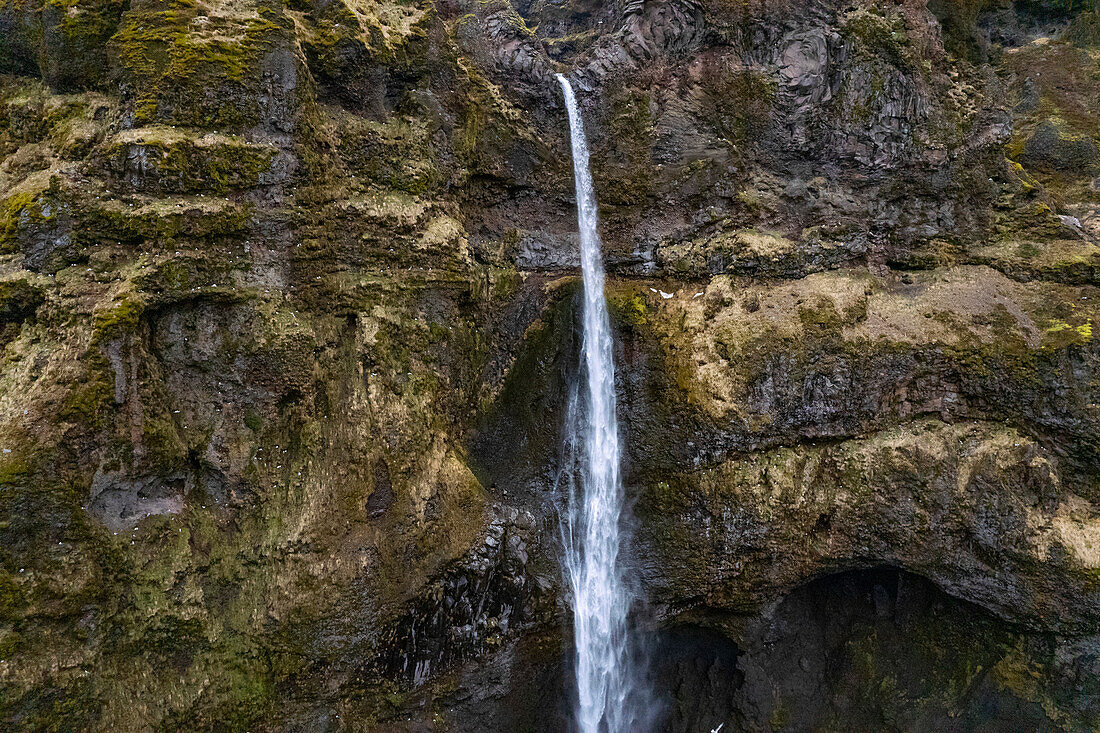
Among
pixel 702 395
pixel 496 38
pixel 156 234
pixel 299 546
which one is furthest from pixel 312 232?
pixel 702 395

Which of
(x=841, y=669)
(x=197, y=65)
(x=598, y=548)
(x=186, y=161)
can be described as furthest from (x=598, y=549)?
(x=197, y=65)

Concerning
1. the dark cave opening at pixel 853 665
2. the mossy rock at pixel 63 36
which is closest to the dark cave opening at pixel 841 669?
the dark cave opening at pixel 853 665

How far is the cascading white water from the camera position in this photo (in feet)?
31.1

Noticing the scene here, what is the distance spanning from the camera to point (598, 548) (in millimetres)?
9594

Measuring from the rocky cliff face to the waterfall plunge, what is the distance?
0.34 meters

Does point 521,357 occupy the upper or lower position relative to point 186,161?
lower

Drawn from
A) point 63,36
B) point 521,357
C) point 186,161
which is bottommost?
point 521,357

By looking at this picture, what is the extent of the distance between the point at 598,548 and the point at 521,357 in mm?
3169

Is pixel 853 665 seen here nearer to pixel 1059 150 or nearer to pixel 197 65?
pixel 1059 150

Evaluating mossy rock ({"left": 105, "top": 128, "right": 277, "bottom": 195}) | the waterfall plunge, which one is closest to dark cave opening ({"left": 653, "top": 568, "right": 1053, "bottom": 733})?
the waterfall plunge

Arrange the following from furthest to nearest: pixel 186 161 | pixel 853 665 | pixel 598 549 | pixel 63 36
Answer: pixel 853 665 < pixel 598 549 < pixel 63 36 < pixel 186 161

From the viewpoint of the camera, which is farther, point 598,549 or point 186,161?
point 598,549

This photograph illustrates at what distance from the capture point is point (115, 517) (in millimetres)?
7039

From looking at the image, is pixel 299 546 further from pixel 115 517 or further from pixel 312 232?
pixel 312 232
